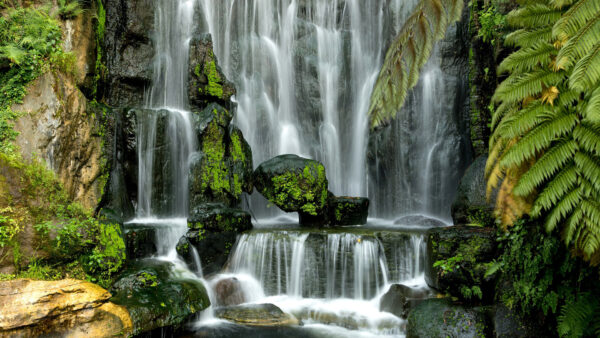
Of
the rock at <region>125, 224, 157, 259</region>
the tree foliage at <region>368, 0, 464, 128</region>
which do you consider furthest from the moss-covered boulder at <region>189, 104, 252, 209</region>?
the tree foliage at <region>368, 0, 464, 128</region>

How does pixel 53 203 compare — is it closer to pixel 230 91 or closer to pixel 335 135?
pixel 230 91

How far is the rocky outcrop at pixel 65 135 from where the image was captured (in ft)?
23.4

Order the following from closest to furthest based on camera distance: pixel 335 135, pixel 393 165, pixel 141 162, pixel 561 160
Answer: pixel 561 160, pixel 141 162, pixel 393 165, pixel 335 135

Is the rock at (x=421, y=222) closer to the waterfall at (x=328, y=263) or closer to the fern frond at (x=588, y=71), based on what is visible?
the waterfall at (x=328, y=263)

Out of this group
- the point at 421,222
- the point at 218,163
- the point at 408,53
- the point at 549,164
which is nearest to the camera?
the point at 408,53

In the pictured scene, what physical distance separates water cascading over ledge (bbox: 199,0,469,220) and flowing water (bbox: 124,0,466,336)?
0.04 meters

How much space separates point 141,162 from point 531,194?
9.75m

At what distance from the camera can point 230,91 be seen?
11.2m

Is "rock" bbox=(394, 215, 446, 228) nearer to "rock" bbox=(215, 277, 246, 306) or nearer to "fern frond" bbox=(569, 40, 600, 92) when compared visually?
"rock" bbox=(215, 277, 246, 306)

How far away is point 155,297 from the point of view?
255 inches

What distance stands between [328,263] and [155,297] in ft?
11.7

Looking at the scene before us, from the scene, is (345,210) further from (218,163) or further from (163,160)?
(163,160)

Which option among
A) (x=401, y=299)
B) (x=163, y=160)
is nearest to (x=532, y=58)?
(x=401, y=299)

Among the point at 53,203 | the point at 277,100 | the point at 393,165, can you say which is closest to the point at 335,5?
the point at 277,100
